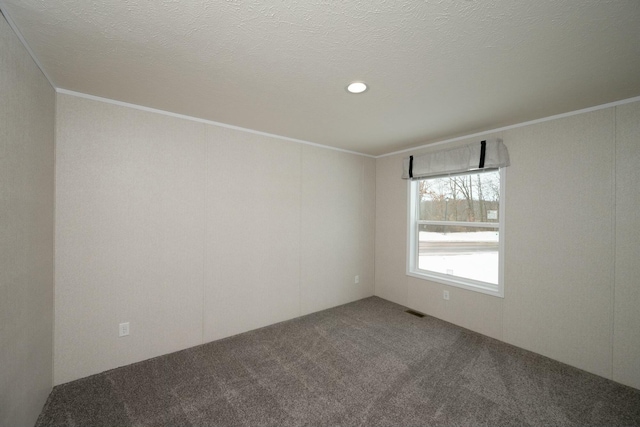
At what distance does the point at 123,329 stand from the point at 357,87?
289 cm

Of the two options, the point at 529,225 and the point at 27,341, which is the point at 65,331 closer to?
the point at 27,341

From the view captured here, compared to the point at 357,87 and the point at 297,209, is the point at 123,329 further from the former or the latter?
the point at 357,87

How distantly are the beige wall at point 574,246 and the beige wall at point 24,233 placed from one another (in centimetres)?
391

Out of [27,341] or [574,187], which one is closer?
[27,341]

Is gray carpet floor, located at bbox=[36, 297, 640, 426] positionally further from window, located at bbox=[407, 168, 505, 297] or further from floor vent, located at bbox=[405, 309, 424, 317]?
window, located at bbox=[407, 168, 505, 297]

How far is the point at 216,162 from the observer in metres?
2.76

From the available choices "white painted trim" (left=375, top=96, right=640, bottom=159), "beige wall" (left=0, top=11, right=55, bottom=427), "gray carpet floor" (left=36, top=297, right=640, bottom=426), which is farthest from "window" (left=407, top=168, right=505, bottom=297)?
"beige wall" (left=0, top=11, right=55, bottom=427)

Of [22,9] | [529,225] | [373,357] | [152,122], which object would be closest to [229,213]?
[152,122]

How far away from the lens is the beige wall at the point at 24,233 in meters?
1.29

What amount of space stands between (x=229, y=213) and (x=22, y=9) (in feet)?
6.40

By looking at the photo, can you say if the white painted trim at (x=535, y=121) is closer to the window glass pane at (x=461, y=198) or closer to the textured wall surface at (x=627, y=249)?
the textured wall surface at (x=627, y=249)

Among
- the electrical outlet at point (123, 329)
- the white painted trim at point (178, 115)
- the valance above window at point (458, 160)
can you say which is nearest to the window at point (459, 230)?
the valance above window at point (458, 160)

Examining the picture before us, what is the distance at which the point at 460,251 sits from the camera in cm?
335

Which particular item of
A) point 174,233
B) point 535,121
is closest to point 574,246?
point 535,121
